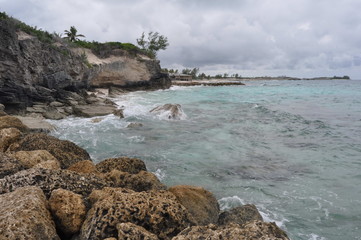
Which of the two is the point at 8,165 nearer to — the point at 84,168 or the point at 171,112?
the point at 84,168

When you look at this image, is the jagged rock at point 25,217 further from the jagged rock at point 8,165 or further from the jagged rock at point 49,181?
the jagged rock at point 8,165

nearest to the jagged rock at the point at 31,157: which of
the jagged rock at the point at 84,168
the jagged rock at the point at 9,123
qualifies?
the jagged rock at the point at 84,168

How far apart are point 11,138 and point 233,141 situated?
26.2 feet

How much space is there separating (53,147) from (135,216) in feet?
14.0

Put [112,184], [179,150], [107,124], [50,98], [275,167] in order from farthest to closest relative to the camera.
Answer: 1. [50,98]
2. [107,124]
3. [179,150]
4. [275,167]
5. [112,184]

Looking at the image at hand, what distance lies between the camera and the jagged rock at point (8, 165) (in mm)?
4711

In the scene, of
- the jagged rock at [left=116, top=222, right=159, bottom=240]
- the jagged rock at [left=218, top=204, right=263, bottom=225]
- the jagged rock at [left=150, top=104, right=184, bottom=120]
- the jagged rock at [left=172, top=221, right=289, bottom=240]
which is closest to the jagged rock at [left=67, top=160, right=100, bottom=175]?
the jagged rock at [left=218, top=204, right=263, bottom=225]

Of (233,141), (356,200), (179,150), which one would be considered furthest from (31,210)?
(233,141)

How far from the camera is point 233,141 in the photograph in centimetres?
1172

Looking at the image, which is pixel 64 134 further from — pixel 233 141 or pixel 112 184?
pixel 112 184

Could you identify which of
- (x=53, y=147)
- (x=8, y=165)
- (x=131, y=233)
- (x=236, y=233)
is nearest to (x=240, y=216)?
(x=236, y=233)

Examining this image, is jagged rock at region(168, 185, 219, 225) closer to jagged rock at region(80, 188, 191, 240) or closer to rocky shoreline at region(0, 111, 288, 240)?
rocky shoreline at region(0, 111, 288, 240)

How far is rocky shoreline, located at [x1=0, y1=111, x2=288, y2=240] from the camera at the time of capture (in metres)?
2.91

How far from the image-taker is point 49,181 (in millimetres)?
4180
